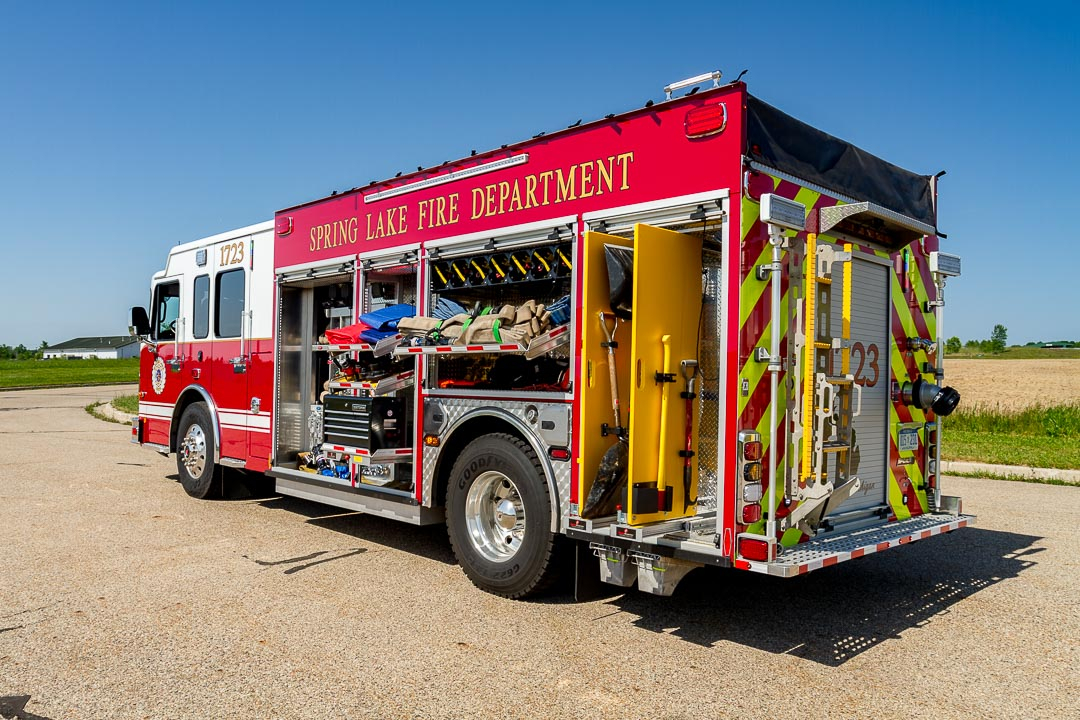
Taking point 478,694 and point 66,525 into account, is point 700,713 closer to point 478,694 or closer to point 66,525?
point 478,694

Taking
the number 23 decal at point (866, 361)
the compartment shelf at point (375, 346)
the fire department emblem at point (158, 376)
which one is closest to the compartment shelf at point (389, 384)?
the compartment shelf at point (375, 346)

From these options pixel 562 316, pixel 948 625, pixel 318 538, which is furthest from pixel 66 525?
pixel 948 625

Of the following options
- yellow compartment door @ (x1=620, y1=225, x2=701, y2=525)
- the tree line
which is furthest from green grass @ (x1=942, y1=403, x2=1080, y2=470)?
the tree line

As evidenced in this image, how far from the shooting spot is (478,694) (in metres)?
4.04

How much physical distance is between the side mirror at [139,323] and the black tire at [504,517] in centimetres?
597

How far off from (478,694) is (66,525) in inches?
225

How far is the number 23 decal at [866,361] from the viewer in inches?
213

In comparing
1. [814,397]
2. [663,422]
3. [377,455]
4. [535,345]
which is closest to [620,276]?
[535,345]

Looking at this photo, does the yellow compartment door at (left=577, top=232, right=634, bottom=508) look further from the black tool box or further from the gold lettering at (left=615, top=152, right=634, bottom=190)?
the black tool box

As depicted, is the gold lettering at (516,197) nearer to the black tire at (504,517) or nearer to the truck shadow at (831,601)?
the black tire at (504,517)

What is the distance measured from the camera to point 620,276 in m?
4.96

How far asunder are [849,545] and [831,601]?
1.13 meters

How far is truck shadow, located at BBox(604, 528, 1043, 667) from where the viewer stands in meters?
4.99

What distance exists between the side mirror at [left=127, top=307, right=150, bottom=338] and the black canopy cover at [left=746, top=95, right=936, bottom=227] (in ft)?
26.8
